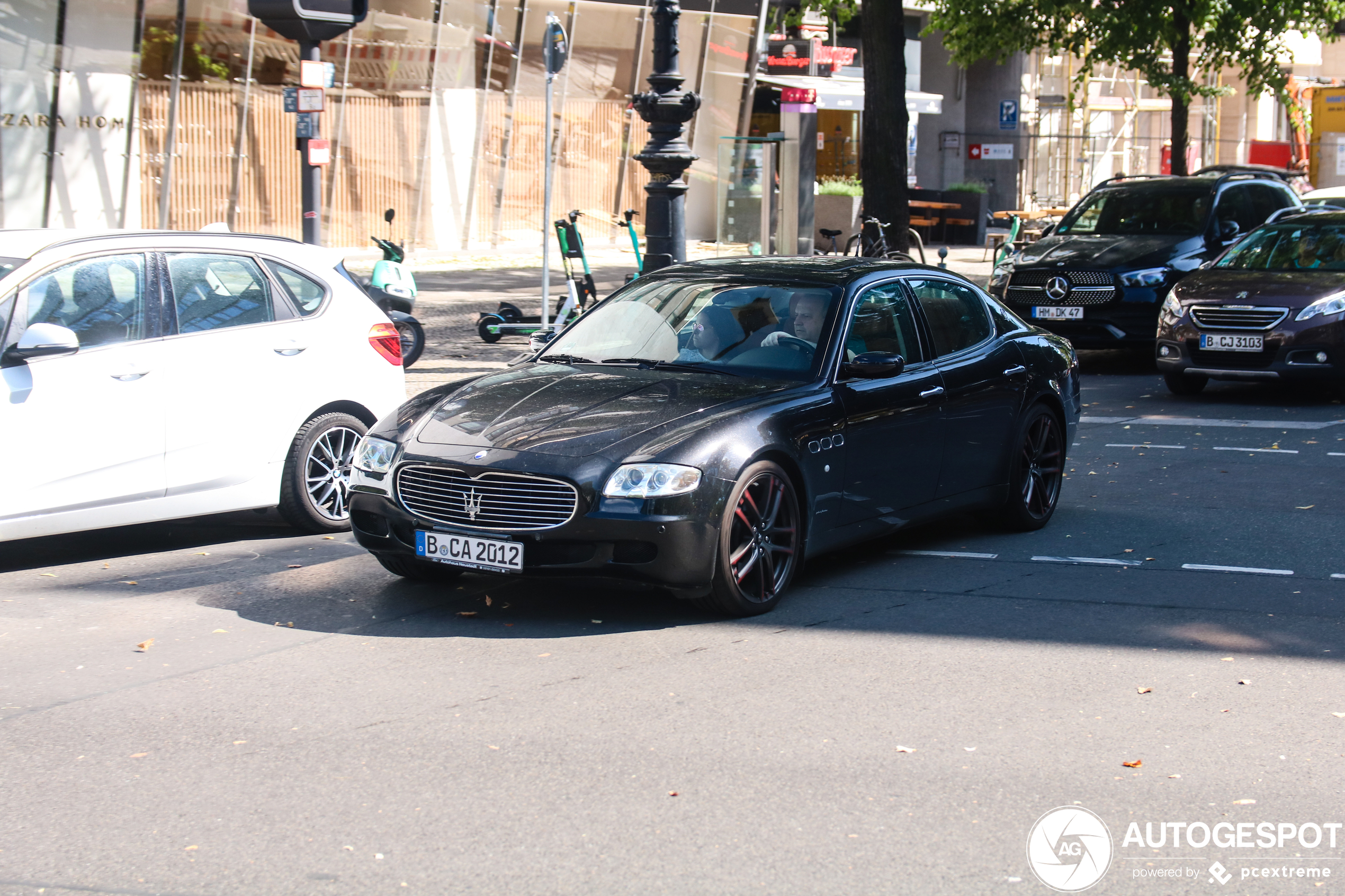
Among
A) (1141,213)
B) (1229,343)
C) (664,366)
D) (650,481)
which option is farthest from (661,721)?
(1141,213)

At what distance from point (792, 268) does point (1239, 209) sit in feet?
38.9

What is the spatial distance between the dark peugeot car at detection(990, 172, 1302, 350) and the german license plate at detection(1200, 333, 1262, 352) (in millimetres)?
2437

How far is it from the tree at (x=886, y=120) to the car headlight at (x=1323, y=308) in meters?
6.73

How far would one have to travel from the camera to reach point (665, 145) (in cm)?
1365

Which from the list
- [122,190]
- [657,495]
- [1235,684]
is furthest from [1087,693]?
[122,190]

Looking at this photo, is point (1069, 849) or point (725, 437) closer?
point (1069, 849)

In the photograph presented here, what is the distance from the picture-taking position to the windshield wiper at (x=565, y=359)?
7.49m

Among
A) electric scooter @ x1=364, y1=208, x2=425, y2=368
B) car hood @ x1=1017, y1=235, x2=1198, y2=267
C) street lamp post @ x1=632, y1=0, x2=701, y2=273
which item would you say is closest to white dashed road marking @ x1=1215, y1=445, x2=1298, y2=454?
street lamp post @ x1=632, y1=0, x2=701, y2=273

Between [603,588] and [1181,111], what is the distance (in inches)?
963

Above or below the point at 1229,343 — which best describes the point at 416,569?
below

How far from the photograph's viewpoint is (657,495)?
6.11 meters

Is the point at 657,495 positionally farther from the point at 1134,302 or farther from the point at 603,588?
the point at 1134,302

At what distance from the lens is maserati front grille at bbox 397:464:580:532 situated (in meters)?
6.16

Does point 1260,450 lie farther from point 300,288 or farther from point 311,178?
point 311,178
